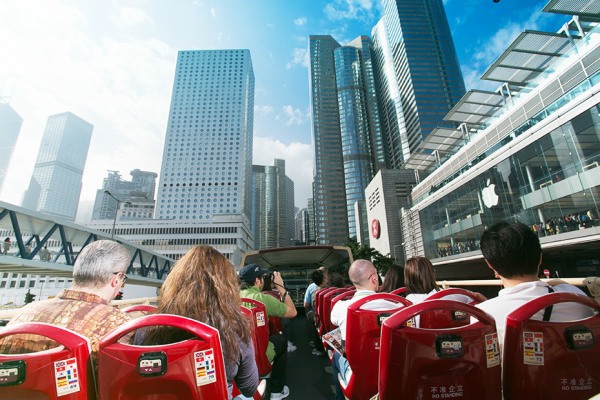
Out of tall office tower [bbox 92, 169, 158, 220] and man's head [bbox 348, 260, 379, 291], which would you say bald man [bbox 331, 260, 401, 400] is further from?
tall office tower [bbox 92, 169, 158, 220]

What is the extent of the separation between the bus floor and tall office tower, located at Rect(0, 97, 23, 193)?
115534mm

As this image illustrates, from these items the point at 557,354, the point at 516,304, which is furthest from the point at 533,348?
the point at 516,304

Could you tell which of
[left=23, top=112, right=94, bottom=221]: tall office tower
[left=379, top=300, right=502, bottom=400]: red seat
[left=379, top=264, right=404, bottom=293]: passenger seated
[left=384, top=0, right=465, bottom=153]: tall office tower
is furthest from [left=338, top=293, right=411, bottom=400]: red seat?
[left=23, top=112, right=94, bottom=221]: tall office tower

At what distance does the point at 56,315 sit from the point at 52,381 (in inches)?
27.2

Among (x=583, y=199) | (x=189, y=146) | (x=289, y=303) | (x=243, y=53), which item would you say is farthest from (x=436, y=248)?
(x=243, y=53)

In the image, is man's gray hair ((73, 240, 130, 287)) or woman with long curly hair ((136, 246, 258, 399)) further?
man's gray hair ((73, 240, 130, 287))

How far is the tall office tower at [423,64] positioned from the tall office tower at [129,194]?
12122 cm

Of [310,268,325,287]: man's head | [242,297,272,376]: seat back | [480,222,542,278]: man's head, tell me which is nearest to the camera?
[480,222,542,278]: man's head

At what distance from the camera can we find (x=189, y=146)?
105 metres

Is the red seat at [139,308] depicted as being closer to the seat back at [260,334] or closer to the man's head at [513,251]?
the seat back at [260,334]

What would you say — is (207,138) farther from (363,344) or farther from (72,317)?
(363,344)

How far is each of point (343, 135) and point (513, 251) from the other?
123m

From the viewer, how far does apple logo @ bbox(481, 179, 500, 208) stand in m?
22.3

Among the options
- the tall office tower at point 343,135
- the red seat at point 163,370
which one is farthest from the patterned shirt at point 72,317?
the tall office tower at point 343,135
